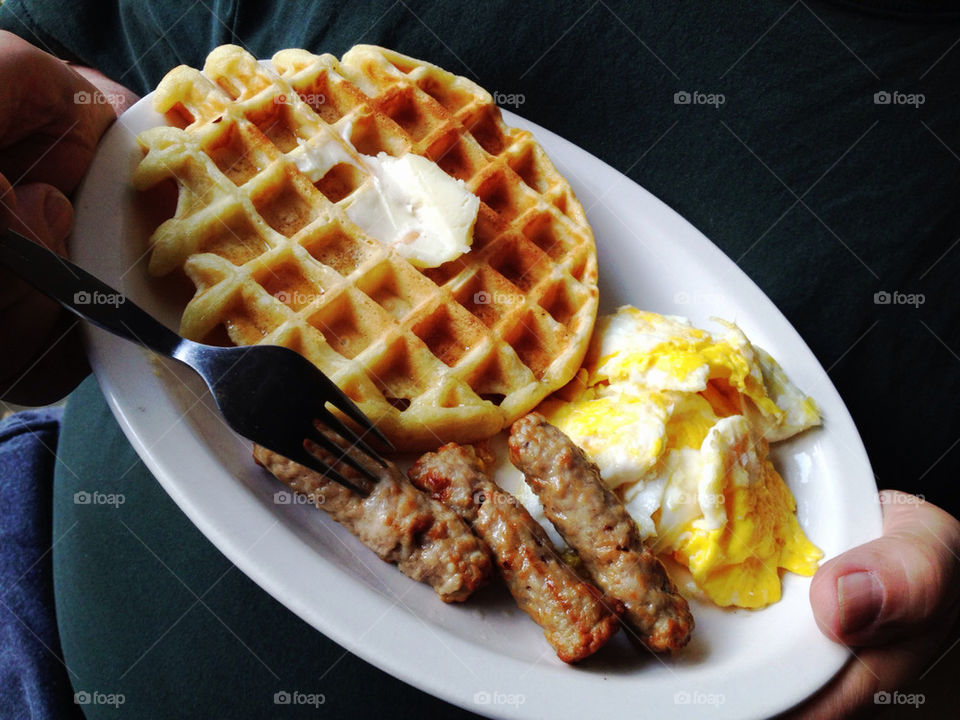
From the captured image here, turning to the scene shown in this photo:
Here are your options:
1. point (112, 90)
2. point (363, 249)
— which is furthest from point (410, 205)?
point (112, 90)

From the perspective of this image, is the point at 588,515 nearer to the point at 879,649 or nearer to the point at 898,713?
the point at 879,649

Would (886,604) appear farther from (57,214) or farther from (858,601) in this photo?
(57,214)

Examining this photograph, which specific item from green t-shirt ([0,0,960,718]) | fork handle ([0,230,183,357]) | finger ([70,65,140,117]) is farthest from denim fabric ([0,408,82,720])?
fork handle ([0,230,183,357])

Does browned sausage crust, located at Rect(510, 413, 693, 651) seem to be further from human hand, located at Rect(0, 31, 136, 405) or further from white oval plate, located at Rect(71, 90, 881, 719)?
human hand, located at Rect(0, 31, 136, 405)

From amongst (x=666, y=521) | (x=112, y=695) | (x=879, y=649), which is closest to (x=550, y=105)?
(x=666, y=521)

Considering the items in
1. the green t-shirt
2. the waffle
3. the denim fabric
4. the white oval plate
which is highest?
the green t-shirt
